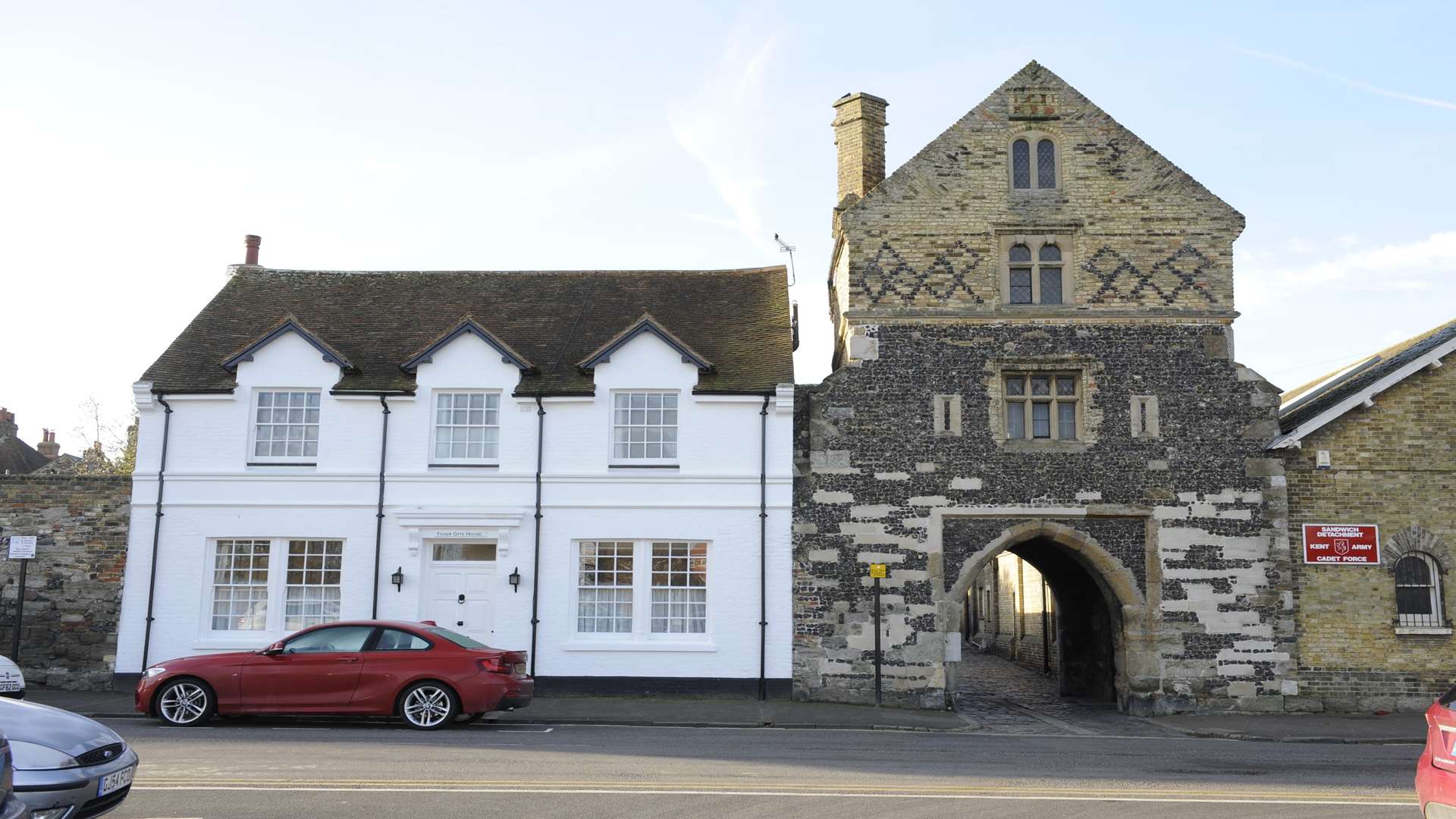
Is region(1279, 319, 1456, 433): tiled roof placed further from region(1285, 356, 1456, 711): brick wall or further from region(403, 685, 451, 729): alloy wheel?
region(403, 685, 451, 729): alloy wheel

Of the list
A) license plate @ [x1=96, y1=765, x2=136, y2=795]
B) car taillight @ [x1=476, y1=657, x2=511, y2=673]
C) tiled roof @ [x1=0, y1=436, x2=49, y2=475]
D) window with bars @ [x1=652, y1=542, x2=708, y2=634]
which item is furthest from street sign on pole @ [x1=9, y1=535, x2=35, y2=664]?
tiled roof @ [x1=0, y1=436, x2=49, y2=475]

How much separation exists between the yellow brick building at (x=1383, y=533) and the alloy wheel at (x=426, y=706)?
13954 millimetres

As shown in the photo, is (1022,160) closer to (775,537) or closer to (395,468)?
(775,537)

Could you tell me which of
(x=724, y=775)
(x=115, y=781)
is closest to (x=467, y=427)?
(x=724, y=775)

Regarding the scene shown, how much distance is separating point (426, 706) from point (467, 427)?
6.92 m

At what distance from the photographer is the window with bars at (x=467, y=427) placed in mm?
20516

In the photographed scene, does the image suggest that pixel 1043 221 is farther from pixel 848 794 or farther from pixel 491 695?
pixel 848 794

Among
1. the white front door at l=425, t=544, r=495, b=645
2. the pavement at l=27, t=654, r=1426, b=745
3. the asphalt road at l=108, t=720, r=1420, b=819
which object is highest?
the white front door at l=425, t=544, r=495, b=645

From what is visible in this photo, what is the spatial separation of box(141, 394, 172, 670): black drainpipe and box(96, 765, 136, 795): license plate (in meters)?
12.9

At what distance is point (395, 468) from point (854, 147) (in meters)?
11.0

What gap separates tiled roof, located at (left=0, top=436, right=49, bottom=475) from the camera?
42.1 m

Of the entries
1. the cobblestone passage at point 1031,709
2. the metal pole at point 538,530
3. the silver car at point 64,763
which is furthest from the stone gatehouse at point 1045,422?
the silver car at point 64,763

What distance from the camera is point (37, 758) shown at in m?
7.47

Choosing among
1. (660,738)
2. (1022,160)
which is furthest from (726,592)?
(1022,160)
